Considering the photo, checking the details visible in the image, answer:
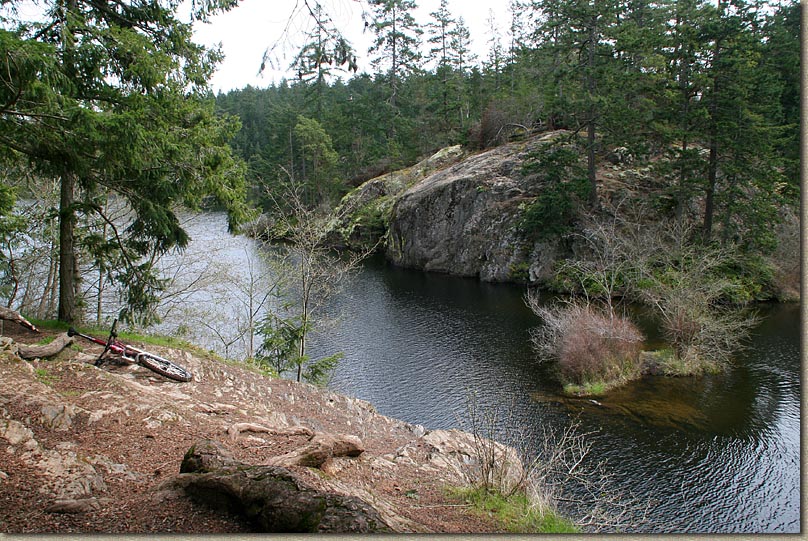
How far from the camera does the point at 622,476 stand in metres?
11.4

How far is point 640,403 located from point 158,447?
13111mm

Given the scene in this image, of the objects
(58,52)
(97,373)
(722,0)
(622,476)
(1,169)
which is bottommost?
(622,476)

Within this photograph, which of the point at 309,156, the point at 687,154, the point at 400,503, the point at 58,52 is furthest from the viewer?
the point at 309,156

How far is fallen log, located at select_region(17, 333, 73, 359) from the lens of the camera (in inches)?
296

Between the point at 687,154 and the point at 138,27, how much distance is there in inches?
915

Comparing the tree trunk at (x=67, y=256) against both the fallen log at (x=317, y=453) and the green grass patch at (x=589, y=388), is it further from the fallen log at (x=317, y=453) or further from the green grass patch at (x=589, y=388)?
the green grass patch at (x=589, y=388)

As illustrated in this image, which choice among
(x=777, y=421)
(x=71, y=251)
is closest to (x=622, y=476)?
(x=777, y=421)

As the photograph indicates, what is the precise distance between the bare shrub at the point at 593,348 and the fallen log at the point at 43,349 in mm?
13262

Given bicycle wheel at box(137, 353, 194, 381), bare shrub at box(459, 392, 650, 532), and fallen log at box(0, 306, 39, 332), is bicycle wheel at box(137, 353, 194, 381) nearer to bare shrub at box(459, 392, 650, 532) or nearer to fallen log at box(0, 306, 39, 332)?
fallen log at box(0, 306, 39, 332)

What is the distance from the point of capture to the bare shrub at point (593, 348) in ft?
53.5

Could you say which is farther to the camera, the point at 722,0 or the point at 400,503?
the point at 722,0

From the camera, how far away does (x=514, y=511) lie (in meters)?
5.37

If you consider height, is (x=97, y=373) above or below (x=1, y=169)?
below

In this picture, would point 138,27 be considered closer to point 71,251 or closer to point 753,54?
point 71,251
